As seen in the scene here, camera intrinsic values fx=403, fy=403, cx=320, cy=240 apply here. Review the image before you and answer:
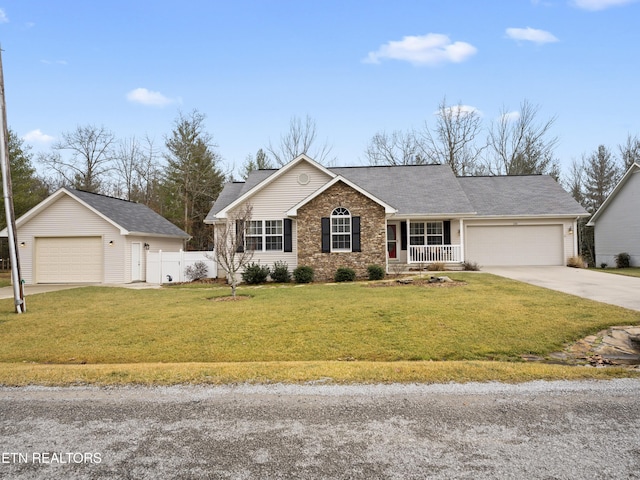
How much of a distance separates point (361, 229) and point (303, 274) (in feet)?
10.2

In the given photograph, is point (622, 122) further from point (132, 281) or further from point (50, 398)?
point (50, 398)

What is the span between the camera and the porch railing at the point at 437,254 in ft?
62.1

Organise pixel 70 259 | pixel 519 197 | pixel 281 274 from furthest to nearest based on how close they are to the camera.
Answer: pixel 519 197
pixel 70 259
pixel 281 274

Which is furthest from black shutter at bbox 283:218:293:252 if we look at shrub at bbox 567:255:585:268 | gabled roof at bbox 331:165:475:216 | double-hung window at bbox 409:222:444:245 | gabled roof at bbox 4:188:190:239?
shrub at bbox 567:255:585:268

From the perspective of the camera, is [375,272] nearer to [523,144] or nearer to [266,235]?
[266,235]

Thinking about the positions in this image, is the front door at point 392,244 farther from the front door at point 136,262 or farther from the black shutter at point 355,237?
the front door at point 136,262

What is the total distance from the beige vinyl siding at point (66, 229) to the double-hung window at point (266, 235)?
6.05 m

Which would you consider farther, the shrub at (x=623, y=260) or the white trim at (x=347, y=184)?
the shrub at (x=623, y=260)

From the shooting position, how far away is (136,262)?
1944 cm

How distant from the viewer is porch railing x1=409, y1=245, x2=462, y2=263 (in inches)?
745

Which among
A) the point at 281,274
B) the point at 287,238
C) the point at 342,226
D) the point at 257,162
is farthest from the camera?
the point at 257,162

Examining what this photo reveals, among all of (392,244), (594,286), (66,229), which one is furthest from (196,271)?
(594,286)

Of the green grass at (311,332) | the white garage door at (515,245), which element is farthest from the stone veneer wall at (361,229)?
the white garage door at (515,245)

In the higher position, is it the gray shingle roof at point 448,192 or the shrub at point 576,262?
Answer: the gray shingle roof at point 448,192
